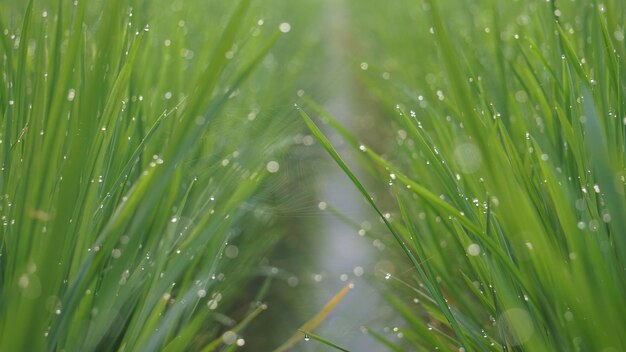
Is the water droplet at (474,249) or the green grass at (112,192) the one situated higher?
the green grass at (112,192)

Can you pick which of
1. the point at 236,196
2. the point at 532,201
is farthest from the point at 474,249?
the point at 236,196

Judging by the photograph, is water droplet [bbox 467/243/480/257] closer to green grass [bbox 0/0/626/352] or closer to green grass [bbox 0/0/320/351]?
green grass [bbox 0/0/626/352]

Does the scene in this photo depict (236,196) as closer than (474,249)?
No

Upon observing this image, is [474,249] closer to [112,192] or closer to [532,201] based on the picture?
[532,201]

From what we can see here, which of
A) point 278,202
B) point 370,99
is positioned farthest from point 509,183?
point 370,99

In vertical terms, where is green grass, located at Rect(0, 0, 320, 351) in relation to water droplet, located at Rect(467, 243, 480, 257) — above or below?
above

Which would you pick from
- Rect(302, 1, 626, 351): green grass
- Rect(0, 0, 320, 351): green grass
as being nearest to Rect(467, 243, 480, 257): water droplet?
Rect(302, 1, 626, 351): green grass

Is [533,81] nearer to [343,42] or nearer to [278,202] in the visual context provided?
[278,202]

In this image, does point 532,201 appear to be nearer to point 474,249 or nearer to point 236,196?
point 474,249

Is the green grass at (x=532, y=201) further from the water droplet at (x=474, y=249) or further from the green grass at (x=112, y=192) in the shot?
the green grass at (x=112, y=192)

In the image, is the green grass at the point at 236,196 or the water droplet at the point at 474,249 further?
the water droplet at the point at 474,249

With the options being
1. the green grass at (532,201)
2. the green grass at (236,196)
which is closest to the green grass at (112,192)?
the green grass at (236,196)
